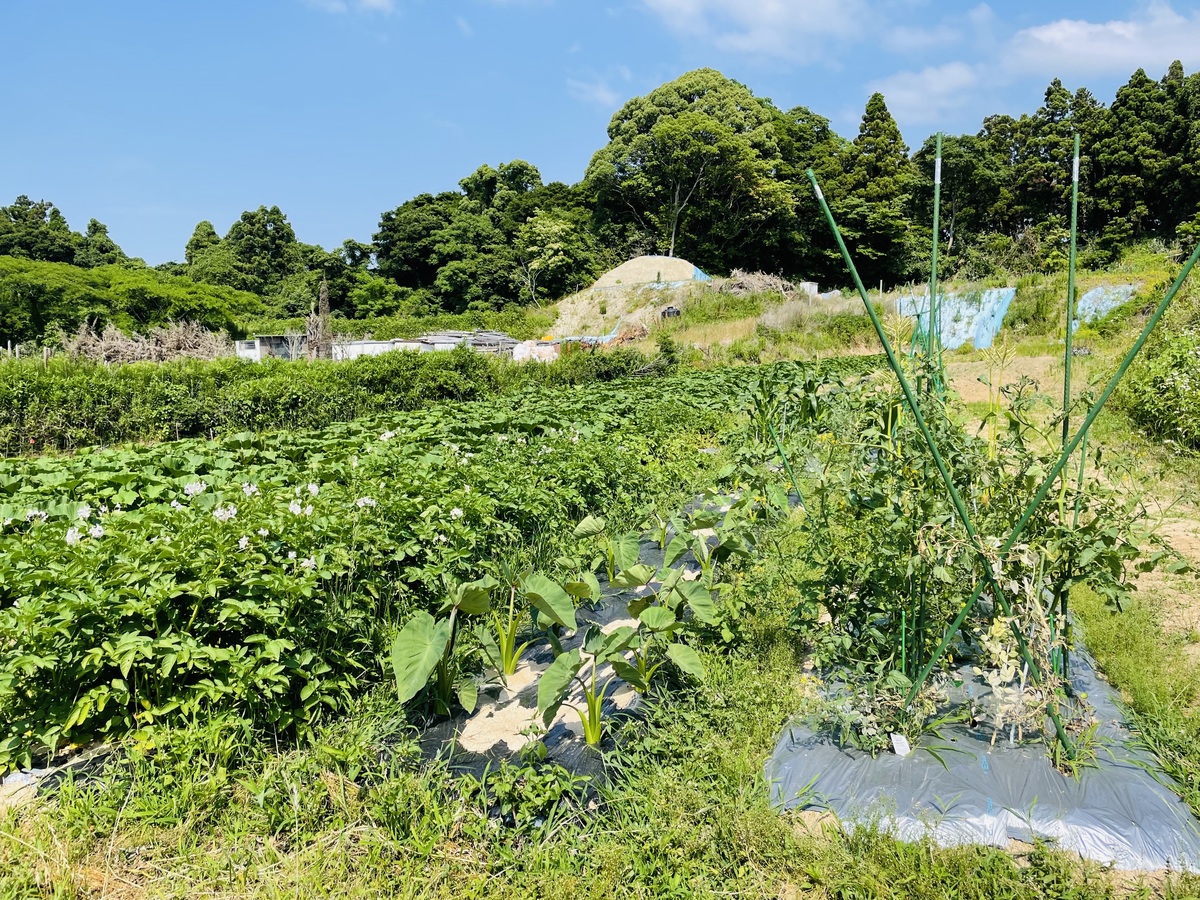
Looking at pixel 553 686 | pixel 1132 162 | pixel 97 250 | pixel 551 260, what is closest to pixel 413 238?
pixel 551 260

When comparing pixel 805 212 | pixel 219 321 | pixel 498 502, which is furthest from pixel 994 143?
pixel 498 502

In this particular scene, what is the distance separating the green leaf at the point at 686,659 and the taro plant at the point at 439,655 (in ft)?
2.65

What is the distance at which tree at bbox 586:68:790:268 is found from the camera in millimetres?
35219

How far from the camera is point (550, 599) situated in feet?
9.62

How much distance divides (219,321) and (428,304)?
33.0 feet

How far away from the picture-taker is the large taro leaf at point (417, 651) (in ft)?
8.46

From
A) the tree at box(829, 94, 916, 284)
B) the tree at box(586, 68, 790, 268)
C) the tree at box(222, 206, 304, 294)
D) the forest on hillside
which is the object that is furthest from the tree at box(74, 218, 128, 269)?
the tree at box(829, 94, 916, 284)

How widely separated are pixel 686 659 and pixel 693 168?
36.8 metres

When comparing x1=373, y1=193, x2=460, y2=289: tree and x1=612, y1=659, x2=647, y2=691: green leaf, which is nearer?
x1=612, y1=659, x2=647, y2=691: green leaf

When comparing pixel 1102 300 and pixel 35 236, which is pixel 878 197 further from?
pixel 35 236

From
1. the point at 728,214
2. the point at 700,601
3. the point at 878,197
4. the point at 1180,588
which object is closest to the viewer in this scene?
the point at 700,601

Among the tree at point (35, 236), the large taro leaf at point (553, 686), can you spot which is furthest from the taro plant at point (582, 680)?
the tree at point (35, 236)

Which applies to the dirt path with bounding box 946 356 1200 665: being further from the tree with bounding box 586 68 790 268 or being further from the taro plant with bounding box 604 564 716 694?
the tree with bounding box 586 68 790 268

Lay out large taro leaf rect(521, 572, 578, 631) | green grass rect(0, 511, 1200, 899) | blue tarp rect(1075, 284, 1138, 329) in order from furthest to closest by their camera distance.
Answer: blue tarp rect(1075, 284, 1138, 329), large taro leaf rect(521, 572, 578, 631), green grass rect(0, 511, 1200, 899)
